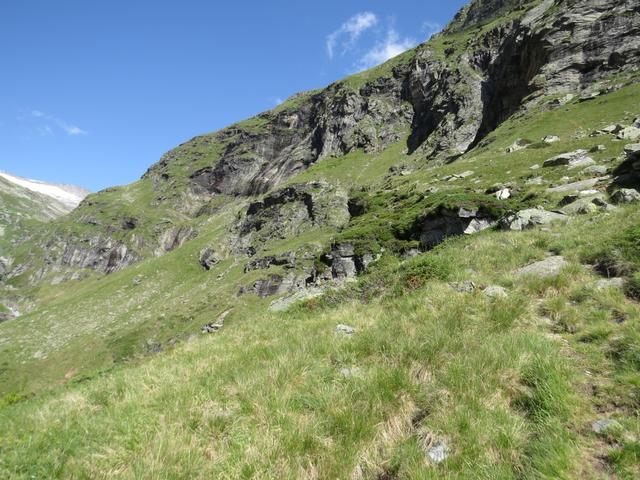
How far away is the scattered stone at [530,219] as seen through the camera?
13.5 m

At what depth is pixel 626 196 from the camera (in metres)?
12.9

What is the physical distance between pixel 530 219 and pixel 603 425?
Result: 11.7 meters

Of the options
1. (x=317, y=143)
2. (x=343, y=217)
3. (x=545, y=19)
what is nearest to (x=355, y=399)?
(x=343, y=217)

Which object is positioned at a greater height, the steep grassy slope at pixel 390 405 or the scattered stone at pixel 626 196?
the scattered stone at pixel 626 196

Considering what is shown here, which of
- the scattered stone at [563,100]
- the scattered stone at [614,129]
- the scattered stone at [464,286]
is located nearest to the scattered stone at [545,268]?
the scattered stone at [464,286]

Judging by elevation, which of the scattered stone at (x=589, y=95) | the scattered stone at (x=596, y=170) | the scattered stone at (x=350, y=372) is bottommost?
the scattered stone at (x=350, y=372)

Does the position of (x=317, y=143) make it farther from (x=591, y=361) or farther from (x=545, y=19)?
(x=591, y=361)

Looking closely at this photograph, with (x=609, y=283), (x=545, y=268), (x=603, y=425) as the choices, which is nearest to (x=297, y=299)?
(x=545, y=268)

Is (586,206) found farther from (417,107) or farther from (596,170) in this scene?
(417,107)

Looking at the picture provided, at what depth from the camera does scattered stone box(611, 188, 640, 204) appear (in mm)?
12555

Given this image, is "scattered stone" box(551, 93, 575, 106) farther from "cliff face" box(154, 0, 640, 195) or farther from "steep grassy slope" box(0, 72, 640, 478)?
"steep grassy slope" box(0, 72, 640, 478)

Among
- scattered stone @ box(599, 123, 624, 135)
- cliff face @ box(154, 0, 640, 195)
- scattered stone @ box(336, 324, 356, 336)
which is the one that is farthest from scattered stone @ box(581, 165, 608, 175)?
cliff face @ box(154, 0, 640, 195)

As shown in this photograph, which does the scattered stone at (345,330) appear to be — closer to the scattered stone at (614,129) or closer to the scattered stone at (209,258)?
the scattered stone at (614,129)

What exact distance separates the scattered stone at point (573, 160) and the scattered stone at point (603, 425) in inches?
1037
